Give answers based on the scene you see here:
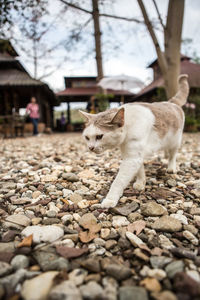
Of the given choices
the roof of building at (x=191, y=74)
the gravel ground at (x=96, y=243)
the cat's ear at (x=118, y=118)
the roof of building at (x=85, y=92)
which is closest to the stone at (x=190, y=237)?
the gravel ground at (x=96, y=243)

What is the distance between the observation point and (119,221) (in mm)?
1588

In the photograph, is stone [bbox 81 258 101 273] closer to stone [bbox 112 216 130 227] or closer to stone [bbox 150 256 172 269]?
stone [bbox 150 256 172 269]

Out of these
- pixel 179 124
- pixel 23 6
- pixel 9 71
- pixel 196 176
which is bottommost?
pixel 196 176

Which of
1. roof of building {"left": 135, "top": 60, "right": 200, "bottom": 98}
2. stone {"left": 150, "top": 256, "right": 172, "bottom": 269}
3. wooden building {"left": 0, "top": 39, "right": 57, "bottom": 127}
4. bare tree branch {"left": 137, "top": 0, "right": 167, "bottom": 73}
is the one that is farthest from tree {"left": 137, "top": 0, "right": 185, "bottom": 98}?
roof of building {"left": 135, "top": 60, "right": 200, "bottom": 98}

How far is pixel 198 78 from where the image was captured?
1477cm

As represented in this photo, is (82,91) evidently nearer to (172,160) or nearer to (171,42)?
A: (171,42)

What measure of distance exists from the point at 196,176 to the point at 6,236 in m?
2.51

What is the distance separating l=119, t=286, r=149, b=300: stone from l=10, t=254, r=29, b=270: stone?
0.57 metres

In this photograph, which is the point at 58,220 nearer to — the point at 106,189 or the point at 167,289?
the point at 106,189

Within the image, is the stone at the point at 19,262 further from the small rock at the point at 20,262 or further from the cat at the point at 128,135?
the cat at the point at 128,135

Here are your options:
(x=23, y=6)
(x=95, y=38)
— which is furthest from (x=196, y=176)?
(x=95, y=38)

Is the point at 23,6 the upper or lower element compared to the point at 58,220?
upper

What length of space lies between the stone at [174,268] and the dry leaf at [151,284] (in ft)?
0.34

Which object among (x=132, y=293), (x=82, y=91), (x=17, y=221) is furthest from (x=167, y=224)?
(x=82, y=91)
